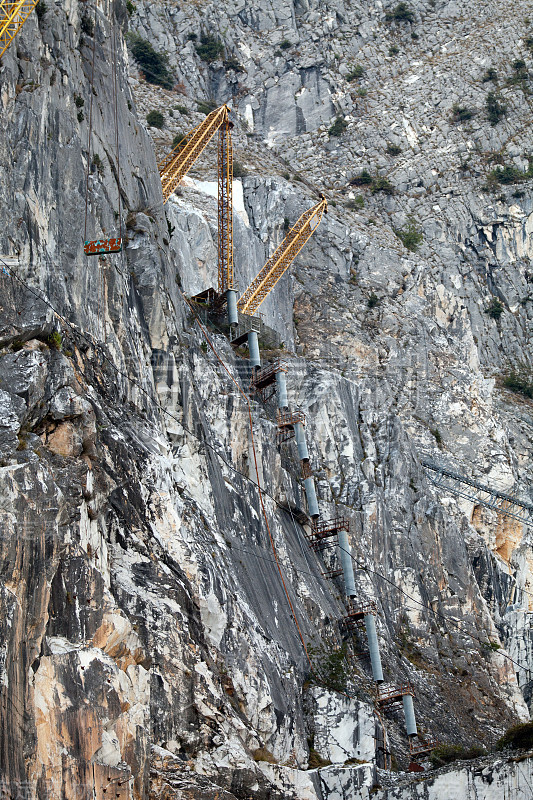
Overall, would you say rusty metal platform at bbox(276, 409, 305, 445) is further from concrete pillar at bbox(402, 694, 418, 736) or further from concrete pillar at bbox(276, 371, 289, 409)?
concrete pillar at bbox(402, 694, 418, 736)

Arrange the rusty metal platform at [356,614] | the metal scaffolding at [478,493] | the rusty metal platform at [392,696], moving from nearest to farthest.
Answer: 1. the rusty metal platform at [392,696]
2. the rusty metal platform at [356,614]
3. the metal scaffolding at [478,493]

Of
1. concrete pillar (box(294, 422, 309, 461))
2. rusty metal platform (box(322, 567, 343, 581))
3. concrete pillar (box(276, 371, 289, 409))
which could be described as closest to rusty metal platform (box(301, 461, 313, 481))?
concrete pillar (box(294, 422, 309, 461))

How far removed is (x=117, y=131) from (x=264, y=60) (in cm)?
6202

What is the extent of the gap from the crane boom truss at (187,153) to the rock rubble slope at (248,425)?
1.72 metres

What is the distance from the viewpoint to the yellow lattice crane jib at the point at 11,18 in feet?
133

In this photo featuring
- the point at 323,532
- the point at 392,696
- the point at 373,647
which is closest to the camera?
the point at 392,696

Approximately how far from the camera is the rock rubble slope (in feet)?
105

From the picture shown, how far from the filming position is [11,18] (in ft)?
133

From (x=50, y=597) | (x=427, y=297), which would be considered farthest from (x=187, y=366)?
(x=427, y=297)

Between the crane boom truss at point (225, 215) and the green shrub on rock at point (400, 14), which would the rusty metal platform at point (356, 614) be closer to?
the crane boom truss at point (225, 215)

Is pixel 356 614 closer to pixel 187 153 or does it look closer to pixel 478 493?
pixel 478 493

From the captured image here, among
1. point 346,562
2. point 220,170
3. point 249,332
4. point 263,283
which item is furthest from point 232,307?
point 346,562

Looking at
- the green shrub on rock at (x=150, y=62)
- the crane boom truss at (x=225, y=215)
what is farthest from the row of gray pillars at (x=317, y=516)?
the green shrub on rock at (x=150, y=62)

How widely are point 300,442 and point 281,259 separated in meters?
19.1
